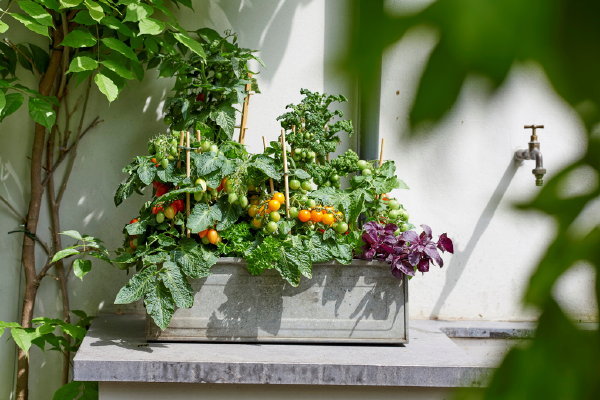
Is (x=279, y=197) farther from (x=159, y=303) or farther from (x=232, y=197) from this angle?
(x=159, y=303)

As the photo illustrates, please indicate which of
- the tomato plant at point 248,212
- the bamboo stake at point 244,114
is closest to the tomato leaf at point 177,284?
the tomato plant at point 248,212

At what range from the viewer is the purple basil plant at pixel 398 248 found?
86.5 inches

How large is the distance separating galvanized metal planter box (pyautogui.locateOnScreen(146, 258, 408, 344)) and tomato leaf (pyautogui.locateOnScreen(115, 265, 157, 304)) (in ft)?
0.43

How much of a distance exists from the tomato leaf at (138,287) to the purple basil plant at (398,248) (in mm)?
622

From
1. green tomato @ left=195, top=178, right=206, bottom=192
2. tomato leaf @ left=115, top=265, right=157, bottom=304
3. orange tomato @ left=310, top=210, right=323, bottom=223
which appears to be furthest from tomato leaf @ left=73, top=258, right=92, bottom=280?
orange tomato @ left=310, top=210, right=323, bottom=223

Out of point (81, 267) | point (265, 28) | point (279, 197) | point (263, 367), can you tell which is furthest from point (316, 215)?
point (265, 28)

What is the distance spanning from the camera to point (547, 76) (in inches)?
7.3

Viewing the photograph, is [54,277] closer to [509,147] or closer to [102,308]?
[102,308]

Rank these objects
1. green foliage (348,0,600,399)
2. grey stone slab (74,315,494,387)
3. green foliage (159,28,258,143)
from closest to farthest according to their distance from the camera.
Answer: green foliage (348,0,600,399)
grey stone slab (74,315,494,387)
green foliage (159,28,258,143)

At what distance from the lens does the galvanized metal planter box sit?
2.19 metres

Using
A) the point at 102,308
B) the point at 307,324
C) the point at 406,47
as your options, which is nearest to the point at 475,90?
the point at 406,47

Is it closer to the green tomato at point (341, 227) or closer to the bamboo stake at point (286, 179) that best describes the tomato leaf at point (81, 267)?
the bamboo stake at point (286, 179)

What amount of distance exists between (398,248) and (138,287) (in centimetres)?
75

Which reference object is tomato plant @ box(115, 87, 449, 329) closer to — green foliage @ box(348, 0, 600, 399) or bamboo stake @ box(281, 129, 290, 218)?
bamboo stake @ box(281, 129, 290, 218)
